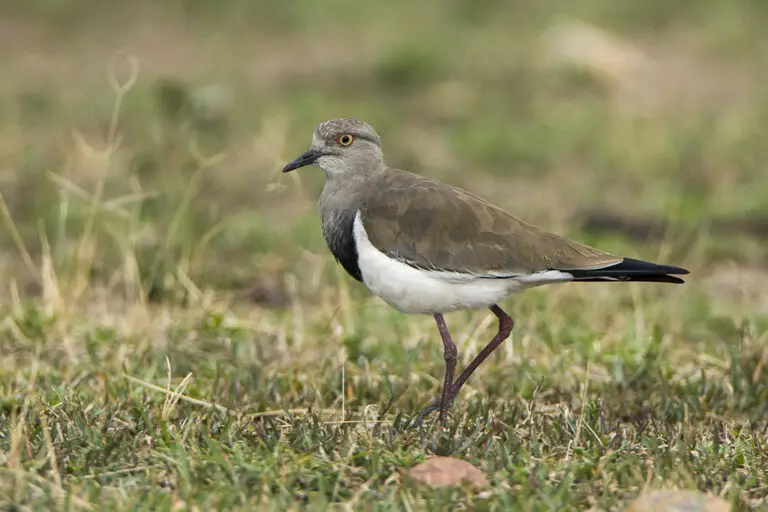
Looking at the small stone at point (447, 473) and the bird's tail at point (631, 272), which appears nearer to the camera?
the small stone at point (447, 473)

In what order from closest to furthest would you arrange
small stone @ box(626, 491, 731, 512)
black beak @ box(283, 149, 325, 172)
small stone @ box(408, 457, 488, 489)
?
small stone @ box(626, 491, 731, 512) → small stone @ box(408, 457, 488, 489) → black beak @ box(283, 149, 325, 172)

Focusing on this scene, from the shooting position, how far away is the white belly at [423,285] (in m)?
4.45

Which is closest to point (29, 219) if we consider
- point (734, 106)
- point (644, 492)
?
point (644, 492)

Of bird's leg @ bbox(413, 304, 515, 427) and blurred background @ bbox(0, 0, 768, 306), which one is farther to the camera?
blurred background @ bbox(0, 0, 768, 306)

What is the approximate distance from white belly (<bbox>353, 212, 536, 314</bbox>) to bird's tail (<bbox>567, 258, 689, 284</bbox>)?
23 cm

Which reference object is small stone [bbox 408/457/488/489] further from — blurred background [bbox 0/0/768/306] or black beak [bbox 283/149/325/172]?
blurred background [bbox 0/0/768/306]

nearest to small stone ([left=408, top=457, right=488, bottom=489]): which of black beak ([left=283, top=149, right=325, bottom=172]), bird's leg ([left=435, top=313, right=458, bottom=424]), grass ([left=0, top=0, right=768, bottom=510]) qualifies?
grass ([left=0, top=0, right=768, bottom=510])

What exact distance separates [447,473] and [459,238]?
0.97 metres

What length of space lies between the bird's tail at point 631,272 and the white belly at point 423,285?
0.76 feet

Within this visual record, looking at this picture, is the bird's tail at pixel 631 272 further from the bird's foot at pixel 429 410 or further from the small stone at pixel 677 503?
the small stone at pixel 677 503

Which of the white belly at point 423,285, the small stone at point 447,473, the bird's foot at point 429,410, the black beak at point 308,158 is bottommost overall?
the bird's foot at point 429,410

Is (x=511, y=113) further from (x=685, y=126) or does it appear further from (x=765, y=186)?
(x=765, y=186)

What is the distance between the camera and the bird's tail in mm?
4301

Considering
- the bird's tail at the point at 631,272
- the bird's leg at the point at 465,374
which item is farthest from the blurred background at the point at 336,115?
the bird's tail at the point at 631,272
